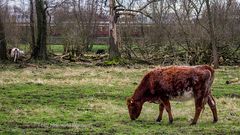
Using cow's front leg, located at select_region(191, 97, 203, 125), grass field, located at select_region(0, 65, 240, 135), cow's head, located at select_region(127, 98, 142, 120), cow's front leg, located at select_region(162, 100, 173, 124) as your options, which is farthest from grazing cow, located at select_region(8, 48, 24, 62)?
cow's front leg, located at select_region(191, 97, 203, 125)

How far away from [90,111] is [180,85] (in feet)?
9.72

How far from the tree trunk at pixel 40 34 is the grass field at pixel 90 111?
13.8 metres

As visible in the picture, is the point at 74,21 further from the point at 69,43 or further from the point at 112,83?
the point at 112,83

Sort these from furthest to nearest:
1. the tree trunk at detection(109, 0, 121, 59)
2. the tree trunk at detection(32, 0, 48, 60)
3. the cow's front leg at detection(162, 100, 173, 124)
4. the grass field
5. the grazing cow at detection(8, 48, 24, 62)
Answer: the tree trunk at detection(32, 0, 48, 60) → the tree trunk at detection(109, 0, 121, 59) → the grazing cow at detection(8, 48, 24, 62) → the cow's front leg at detection(162, 100, 173, 124) → the grass field

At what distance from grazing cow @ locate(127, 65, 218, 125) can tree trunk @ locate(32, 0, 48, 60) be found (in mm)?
22548

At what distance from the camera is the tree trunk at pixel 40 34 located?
3219 cm

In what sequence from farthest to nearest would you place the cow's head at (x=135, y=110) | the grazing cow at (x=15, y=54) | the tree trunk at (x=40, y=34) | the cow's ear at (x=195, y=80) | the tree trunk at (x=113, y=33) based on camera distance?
the tree trunk at (x=40, y=34), the tree trunk at (x=113, y=33), the grazing cow at (x=15, y=54), the cow's head at (x=135, y=110), the cow's ear at (x=195, y=80)

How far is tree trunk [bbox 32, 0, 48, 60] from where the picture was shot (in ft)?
106

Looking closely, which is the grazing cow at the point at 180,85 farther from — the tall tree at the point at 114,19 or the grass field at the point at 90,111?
the tall tree at the point at 114,19

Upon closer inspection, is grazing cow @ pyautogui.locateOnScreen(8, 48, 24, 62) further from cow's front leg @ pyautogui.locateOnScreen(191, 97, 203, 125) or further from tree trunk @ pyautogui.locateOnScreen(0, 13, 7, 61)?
cow's front leg @ pyautogui.locateOnScreen(191, 97, 203, 125)

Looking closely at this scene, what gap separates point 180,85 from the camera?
9.96 metres

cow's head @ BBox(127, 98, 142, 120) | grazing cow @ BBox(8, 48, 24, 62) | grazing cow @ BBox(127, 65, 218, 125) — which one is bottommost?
grazing cow @ BBox(8, 48, 24, 62)

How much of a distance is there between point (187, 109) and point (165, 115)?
3.73ft

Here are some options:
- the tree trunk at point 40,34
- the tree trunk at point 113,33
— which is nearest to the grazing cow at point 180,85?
the tree trunk at point 113,33
